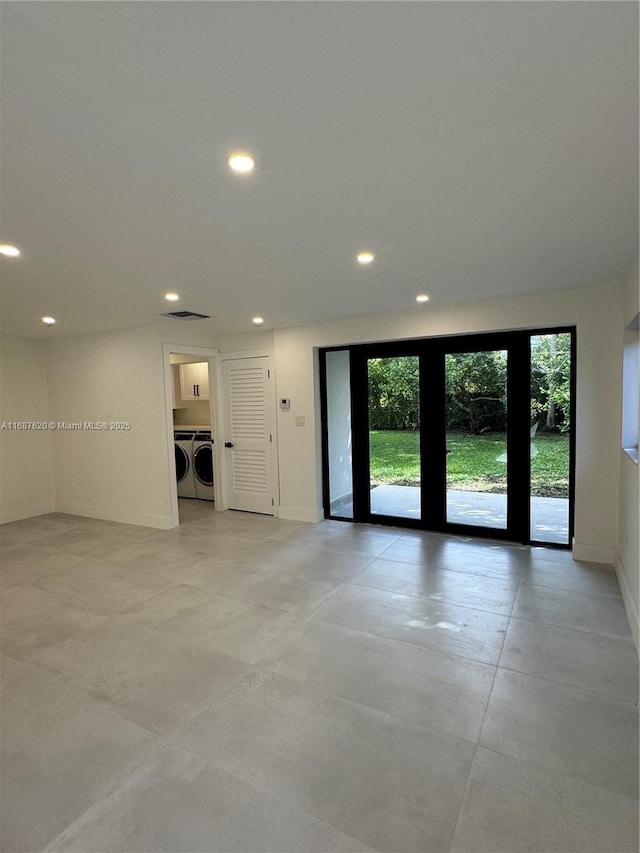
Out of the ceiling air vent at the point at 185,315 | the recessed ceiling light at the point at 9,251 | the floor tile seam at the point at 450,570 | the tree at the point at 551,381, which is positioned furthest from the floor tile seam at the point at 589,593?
the recessed ceiling light at the point at 9,251

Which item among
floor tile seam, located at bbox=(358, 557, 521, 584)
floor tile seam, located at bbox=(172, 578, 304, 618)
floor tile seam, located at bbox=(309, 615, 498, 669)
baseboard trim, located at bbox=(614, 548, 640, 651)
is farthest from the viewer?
floor tile seam, located at bbox=(358, 557, 521, 584)

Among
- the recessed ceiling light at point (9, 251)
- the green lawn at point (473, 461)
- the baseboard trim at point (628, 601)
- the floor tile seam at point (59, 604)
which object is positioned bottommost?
the floor tile seam at point (59, 604)

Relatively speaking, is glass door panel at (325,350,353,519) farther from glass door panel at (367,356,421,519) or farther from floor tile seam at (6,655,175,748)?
floor tile seam at (6,655,175,748)

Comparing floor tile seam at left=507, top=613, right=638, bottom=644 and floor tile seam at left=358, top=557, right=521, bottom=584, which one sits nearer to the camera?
floor tile seam at left=507, top=613, right=638, bottom=644

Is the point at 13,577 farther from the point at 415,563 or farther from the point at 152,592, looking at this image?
the point at 415,563

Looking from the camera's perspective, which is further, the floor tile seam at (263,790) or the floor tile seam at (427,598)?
the floor tile seam at (427,598)

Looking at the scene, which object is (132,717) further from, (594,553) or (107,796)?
(594,553)

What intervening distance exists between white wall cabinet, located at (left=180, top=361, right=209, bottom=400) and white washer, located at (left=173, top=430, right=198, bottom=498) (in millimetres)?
659

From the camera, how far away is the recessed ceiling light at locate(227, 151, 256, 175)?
5.45ft

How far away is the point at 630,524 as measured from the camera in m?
3.17

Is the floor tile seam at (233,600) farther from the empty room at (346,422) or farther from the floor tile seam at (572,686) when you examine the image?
the floor tile seam at (572,686)

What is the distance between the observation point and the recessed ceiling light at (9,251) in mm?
2525

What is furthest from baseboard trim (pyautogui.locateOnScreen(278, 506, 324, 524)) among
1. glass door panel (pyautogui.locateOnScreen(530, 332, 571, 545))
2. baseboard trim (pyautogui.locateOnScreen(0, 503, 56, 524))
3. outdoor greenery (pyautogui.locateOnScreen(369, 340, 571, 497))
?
baseboard trim (pyautogui.locateOnScreen(0, 503, 56, 524))

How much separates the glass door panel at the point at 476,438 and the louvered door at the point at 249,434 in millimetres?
2278
